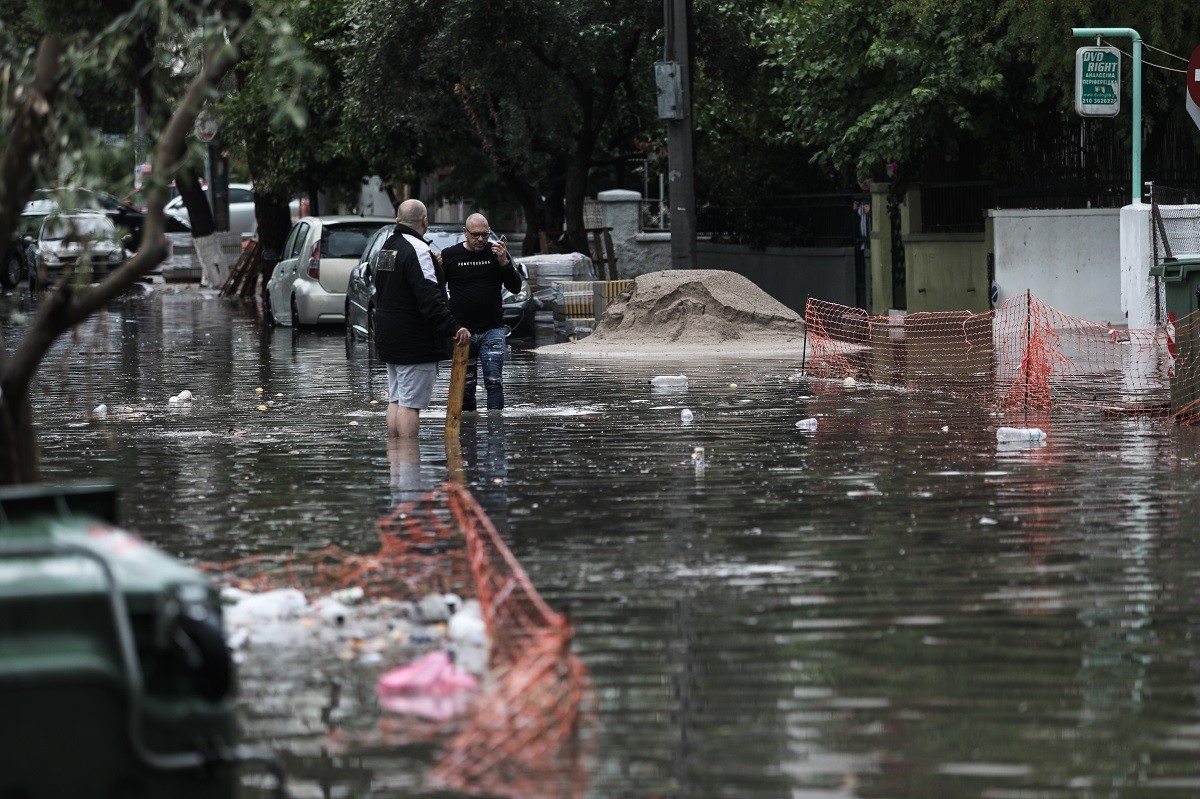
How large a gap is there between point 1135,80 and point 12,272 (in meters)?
31.6

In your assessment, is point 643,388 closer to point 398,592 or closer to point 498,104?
point 398,592

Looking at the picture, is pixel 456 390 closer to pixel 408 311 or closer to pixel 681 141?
pixel 408 311

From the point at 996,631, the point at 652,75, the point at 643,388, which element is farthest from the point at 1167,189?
the point at 996,631

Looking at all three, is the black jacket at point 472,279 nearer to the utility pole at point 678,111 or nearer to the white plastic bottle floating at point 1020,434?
the white plastic bottle floating at point 1020,434

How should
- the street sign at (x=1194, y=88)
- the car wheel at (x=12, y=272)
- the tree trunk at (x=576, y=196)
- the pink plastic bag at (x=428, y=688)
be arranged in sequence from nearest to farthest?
1. the pink plastic bag at (x=428, y=688)
2. the street sign at (x=1194, y=88)
3. the tree trunk at (x=576, y=196)
4. the car wheel at (x=12, y=272)

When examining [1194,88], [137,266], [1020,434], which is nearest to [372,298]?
[1194,88]

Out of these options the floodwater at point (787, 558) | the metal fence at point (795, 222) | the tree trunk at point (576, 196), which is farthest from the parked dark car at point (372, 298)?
the floodwater at point (787, 558)

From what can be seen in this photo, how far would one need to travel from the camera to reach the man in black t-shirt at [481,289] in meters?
15.6

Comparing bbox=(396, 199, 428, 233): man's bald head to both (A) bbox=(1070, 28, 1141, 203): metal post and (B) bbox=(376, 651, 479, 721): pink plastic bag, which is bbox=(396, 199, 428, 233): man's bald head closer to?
(B) bbox=(376, 651, 479, 721): pink plastic bag

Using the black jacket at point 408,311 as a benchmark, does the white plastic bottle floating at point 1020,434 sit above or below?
below

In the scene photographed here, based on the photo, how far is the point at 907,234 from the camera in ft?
92.0

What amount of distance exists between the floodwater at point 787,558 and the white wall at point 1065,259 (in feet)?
26.4

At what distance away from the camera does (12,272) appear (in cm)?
4581

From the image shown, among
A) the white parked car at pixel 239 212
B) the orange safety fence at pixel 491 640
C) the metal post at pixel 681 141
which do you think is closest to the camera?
the orange safety fence at pixel 491 640
